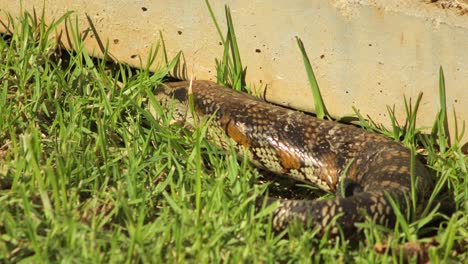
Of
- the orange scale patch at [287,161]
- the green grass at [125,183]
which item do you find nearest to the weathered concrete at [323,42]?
the green grass at [125,183]

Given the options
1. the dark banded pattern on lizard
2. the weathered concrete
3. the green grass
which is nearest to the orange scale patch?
the dark banded pattern on lizard

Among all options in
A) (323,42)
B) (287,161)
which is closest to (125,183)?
(287,161)

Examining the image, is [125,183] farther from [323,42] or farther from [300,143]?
[323,42]

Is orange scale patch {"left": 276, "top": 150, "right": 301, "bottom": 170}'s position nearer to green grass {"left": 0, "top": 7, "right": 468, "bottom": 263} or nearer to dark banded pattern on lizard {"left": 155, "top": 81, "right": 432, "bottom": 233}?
dark banded pattern on lizard {"left": 155, "top": 81, "right": 432, "bottom": 233}

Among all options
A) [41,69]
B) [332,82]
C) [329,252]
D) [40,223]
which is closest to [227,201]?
[329,252]

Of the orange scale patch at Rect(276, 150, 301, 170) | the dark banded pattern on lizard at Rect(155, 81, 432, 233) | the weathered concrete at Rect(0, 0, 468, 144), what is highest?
the weathered concrete at Rect(0, 0, 468, 144)

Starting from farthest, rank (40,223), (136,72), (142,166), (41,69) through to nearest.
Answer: (136,72) → (41,69) → (142,166) → (40,223)

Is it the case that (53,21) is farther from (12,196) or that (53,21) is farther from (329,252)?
(329,252)
